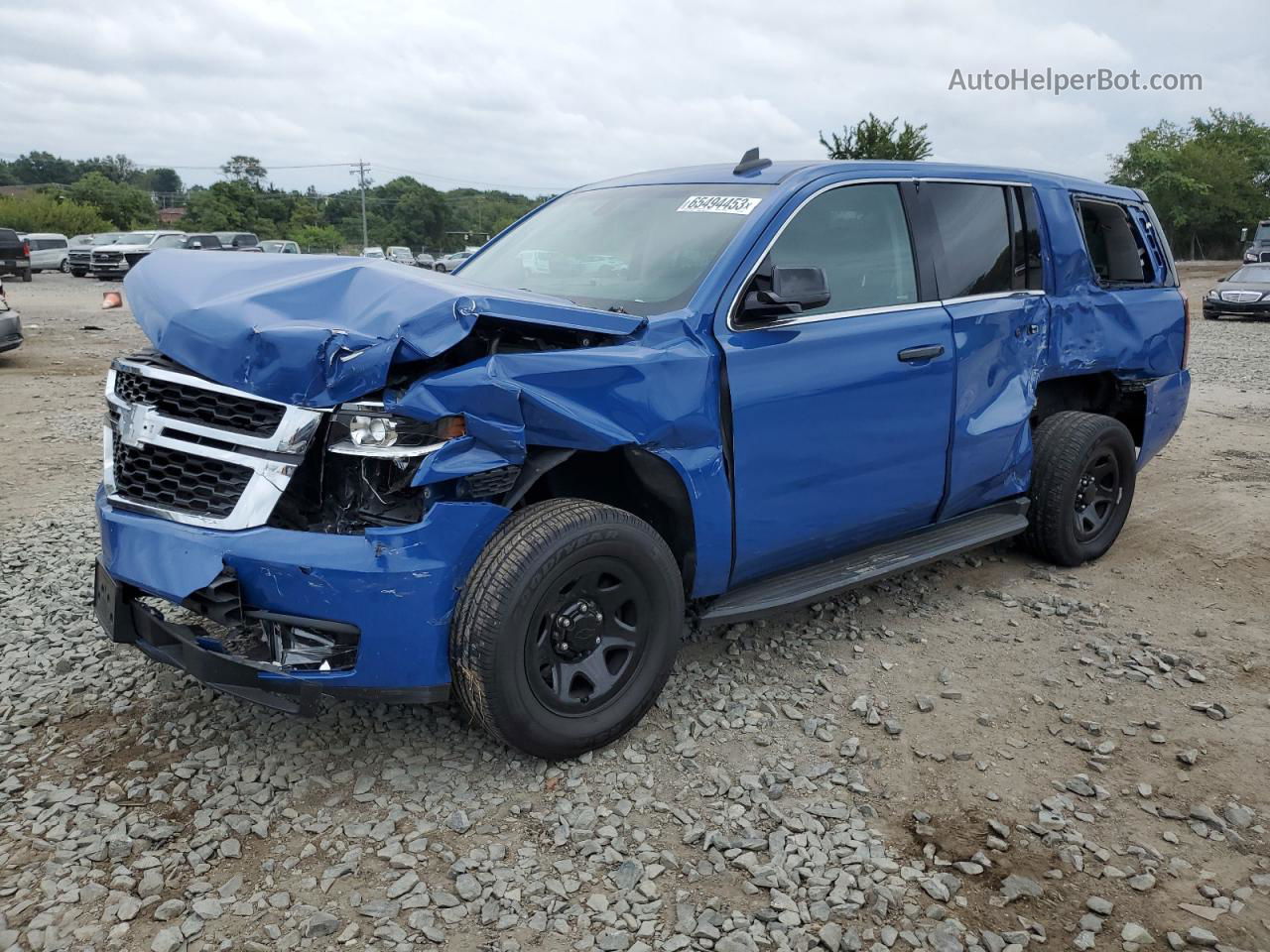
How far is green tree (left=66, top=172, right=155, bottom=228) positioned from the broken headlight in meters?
64.9

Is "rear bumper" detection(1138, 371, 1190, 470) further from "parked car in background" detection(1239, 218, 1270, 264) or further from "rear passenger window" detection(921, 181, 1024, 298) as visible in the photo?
"parked car in background" detection(1239, 218, 1270, 264)

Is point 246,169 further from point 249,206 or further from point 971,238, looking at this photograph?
point 971,238

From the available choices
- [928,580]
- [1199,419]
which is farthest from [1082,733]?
[1199,419]

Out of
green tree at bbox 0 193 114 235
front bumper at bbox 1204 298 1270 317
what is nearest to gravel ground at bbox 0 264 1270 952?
front bumper at bbox 1204 298 1270 317

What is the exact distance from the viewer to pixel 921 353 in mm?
3990

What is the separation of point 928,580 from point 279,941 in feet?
11.7

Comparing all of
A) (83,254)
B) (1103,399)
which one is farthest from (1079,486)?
(83,254)

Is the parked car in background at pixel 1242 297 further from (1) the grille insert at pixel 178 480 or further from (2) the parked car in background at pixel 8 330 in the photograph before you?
(1) the grille insert at pixel 178 480

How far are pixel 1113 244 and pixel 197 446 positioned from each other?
4708 millimetres

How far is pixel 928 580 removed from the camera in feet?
16.5

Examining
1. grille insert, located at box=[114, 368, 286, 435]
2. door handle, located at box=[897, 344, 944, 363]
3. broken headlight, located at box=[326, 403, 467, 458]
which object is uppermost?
door handle, located at box=[897, 344, 944, 363]

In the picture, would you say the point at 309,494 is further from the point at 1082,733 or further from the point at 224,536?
the point at 1082,733

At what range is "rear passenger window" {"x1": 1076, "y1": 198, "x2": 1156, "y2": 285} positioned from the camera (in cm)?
512

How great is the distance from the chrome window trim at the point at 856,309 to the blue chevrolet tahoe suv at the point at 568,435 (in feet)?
0.05
